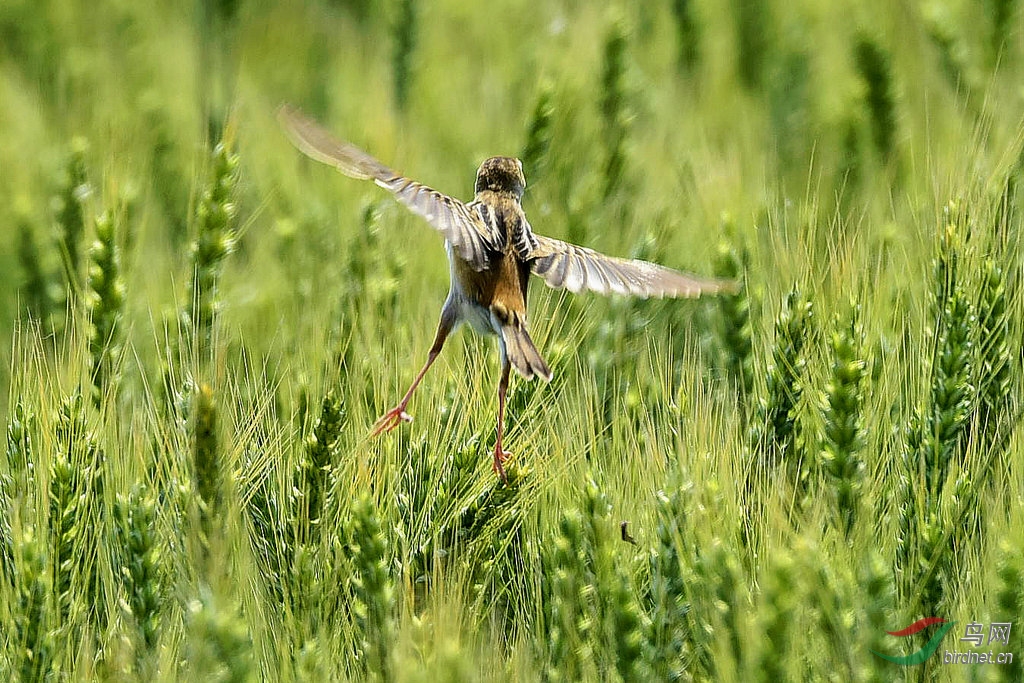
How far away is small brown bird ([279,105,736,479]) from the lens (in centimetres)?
182

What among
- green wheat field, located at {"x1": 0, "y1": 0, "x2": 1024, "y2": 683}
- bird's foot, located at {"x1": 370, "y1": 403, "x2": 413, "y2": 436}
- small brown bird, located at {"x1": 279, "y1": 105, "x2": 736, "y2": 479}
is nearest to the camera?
green wheat field, located at {"x1": 0, "y1": 0, "x2": 1024, "y2": 683}

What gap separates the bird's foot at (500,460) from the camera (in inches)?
77.0

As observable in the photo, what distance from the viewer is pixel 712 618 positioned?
1.64m

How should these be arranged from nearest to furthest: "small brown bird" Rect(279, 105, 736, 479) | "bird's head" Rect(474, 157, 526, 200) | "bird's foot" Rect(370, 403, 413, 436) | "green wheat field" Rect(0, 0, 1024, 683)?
"green wheat field" Rect(0, 0, 1024, 683)
"small brown bird" Rect(279, 105, 736, 479)
"bird's foot" Rect(370, 403, 413, 436)
"bird's head" Rect(474, 157, 526, 200)

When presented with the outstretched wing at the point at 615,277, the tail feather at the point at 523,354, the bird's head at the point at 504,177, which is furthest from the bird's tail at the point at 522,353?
the bird's head at the point at 504,177

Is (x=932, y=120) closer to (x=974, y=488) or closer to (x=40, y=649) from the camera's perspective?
(x=974, y=488)

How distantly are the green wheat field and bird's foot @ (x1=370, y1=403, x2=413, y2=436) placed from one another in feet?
0.13

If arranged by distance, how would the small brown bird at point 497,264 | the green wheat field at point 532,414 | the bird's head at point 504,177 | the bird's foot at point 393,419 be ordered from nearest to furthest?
the green wheat field at point 532,414
the small brown bird at point 497,264
the bird's foot at point 393,419
the bird's head at point 504,177

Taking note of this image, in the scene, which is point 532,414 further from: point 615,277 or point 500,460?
point 615,277

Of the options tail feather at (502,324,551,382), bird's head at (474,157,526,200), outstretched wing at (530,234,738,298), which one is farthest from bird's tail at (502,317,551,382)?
bird's head at (474,157,526,200)

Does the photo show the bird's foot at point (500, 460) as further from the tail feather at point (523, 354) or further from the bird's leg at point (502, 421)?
the tail feather at point (523, 354)

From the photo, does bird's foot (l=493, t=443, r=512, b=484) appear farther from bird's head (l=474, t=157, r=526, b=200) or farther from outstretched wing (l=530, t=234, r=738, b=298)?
bird's head (l=474, t=157, r=526, b=200)

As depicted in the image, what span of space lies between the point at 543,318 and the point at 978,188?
84 cm

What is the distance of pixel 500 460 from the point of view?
77.9 inches
